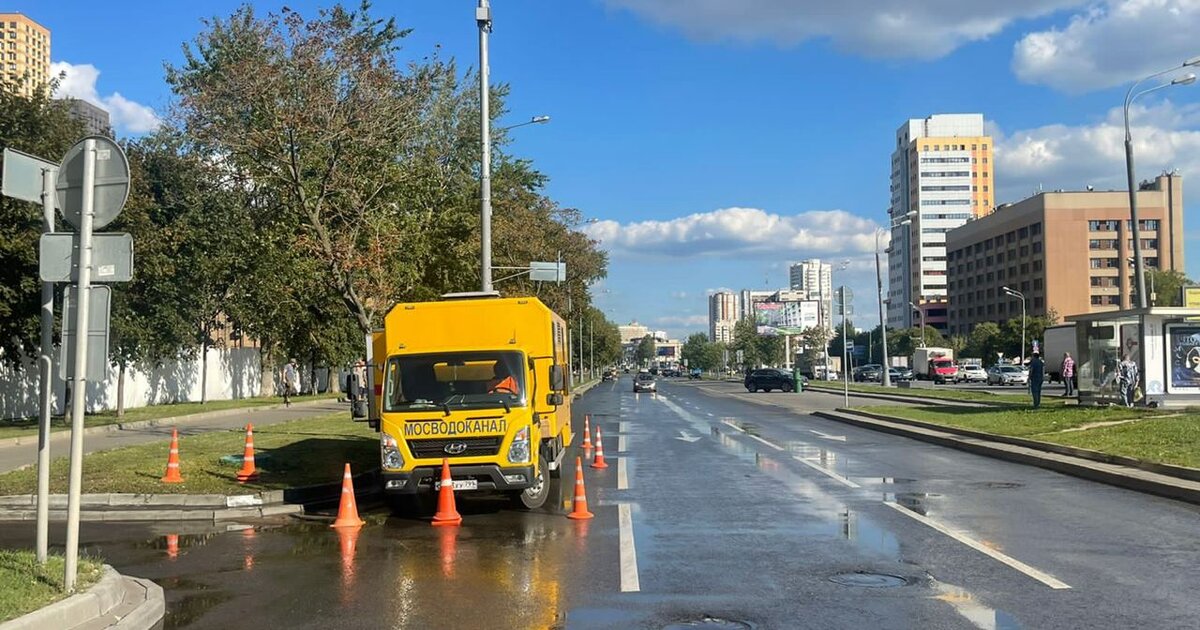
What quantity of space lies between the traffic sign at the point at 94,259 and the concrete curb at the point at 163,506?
17.2 ft

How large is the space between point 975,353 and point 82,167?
122 m

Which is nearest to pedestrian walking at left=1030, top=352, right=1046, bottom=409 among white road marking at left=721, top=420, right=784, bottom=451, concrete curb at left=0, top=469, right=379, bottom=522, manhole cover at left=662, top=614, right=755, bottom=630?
white road marking at left=721, top=420, right=784, bottom=451

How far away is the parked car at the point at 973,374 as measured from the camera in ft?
258

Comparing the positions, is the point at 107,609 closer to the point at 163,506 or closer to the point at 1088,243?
the point at 163,506

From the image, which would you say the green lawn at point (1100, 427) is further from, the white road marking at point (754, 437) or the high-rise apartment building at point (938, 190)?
the high-rise apartment building at point (938, 190)

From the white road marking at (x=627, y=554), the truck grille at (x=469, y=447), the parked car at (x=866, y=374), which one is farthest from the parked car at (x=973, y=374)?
the truck grille at (x=469, y=447)

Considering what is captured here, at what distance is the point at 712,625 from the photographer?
634 centimetres

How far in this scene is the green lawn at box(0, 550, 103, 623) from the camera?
6.12 meters

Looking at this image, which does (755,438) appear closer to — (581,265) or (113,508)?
Answer: (113,508)

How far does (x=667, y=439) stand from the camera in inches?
909

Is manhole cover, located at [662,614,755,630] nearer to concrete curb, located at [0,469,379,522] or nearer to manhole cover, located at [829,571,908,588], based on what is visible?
manhole cover, located at [829,571,908,588]

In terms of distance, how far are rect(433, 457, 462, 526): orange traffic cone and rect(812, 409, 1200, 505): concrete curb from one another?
9488 millimetres

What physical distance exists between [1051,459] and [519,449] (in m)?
10.3

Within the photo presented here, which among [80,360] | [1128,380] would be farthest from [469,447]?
[1128,380]
